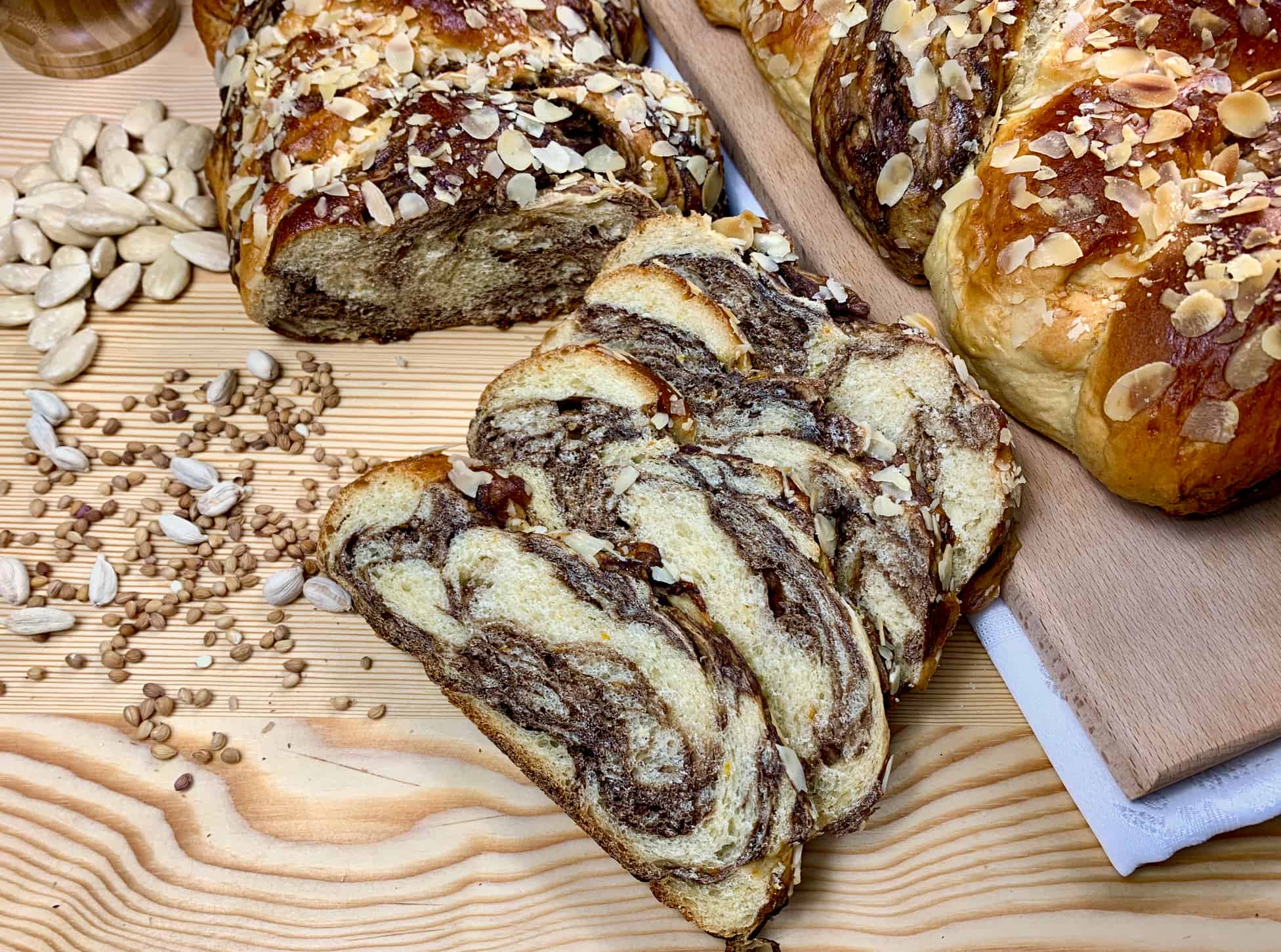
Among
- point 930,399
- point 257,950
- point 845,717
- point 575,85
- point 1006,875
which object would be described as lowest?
point 257,950

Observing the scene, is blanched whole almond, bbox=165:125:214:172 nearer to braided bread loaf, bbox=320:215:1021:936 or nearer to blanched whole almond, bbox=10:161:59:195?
blanched whole almond, bbox=10:161:59:195

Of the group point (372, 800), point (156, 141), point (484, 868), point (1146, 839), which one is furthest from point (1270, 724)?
point (156, 141)

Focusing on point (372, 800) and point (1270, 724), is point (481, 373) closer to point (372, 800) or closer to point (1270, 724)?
point (372, 800)

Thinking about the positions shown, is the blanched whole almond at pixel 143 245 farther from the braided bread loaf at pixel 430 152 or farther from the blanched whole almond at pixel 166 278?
the braided bread loaf at pixel 430 152

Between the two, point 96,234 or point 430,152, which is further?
point 96,234

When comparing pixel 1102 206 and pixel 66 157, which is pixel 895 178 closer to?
pixel 1102 206

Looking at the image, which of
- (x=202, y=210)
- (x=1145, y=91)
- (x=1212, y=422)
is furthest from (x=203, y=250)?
(x=1212, y=422)
